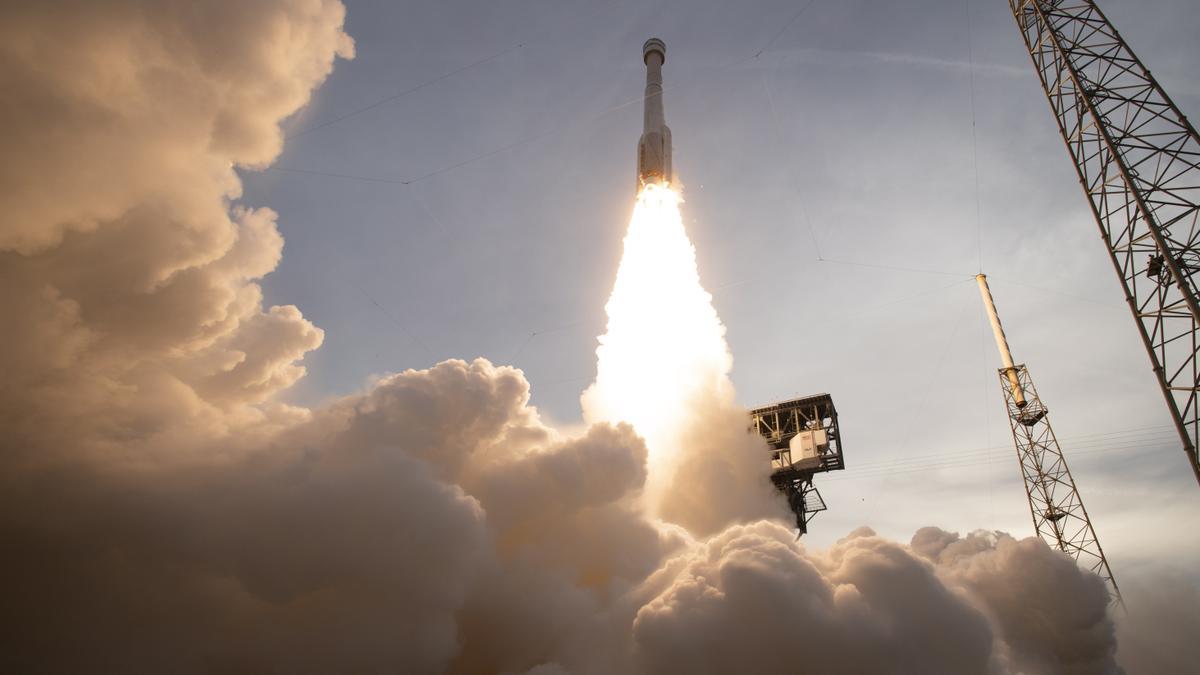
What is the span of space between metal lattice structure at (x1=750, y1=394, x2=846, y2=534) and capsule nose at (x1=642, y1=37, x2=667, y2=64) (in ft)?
92.7

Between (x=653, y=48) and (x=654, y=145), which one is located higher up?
(x=653, y=48)

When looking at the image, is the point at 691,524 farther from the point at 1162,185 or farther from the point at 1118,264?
the point at 1162,185

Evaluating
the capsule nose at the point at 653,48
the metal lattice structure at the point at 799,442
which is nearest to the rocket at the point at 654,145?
the capsule nose at the point at 653,48

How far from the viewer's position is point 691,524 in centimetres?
3559

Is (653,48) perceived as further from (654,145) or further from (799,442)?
(799,442)

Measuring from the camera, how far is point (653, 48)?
148 feet

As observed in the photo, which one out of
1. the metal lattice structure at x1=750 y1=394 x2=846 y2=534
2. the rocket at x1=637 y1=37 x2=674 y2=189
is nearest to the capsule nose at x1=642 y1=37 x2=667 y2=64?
the rocket at x1=637 y1=37 x2=674 y2=189

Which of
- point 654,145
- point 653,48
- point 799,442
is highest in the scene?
point 653,48

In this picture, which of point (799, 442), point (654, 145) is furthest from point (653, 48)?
point (799, 442)

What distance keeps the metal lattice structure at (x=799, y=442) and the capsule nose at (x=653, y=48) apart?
2825cm

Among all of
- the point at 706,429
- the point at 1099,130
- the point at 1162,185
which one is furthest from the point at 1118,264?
the point at 706,429

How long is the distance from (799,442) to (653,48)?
1246 inches

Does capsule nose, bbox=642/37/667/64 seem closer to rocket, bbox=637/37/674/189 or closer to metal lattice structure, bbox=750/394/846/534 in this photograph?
rocket, bbox=637/37/674/189

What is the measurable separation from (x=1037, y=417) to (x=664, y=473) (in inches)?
1074
